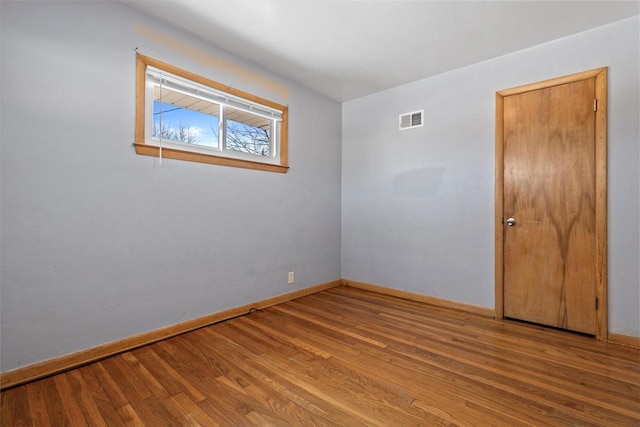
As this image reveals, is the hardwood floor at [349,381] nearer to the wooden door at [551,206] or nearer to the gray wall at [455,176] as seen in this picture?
the wooden door at [551,206]

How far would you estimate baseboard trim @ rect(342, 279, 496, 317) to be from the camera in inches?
116

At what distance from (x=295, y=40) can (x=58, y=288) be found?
8.48 feet

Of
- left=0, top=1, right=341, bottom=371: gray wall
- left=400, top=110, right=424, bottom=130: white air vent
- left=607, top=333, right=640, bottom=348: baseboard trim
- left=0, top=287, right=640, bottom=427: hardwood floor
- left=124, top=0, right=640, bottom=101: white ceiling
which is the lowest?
left=0, top=287, right=640, bottom=427: hardwood floor

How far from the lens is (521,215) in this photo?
2756 millimetres

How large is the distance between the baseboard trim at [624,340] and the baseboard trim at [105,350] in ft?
9.82

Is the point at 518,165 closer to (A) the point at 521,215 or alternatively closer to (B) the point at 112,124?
(A) the point at 521,215

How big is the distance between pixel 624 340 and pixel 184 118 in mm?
4004

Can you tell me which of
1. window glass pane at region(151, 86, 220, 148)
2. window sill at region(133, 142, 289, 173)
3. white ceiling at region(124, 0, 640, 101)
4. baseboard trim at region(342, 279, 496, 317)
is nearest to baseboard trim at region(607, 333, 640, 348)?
baseboard trim at region(342, 279, 496, 317)

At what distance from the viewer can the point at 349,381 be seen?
5.79 ft

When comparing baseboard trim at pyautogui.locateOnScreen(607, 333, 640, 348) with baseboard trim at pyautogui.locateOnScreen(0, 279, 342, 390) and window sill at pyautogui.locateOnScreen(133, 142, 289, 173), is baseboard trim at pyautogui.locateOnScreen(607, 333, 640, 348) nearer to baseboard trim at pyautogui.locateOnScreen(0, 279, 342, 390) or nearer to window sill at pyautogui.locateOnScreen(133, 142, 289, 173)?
baseboard trim at pyautogui.locateOnScreen(0, 279, 342, 390)

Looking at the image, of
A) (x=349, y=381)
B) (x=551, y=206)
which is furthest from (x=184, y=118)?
(x=551, y=206)

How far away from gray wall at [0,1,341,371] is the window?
8 centimetres

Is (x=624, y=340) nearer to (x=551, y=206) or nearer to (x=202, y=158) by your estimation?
(x=551, y=206)

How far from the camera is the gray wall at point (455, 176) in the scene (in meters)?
2.30
